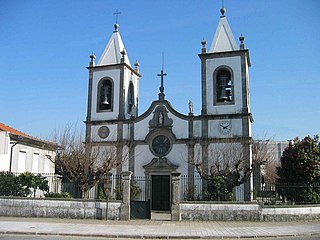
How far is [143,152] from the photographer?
81.7 ft

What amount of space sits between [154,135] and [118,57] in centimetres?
752

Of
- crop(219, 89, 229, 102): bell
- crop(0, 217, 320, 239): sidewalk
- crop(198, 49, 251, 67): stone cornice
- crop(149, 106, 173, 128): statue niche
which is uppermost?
crop(198, 49, 251, 67): stone cornice

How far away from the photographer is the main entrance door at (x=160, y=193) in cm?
2312

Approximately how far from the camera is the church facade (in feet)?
77.2

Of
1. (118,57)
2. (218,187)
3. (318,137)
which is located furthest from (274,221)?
(118,57)

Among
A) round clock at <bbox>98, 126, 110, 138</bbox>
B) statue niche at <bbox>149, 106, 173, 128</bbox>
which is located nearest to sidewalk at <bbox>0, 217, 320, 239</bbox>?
statue niche at <bbox>149, 106, 173, 128</bbox>

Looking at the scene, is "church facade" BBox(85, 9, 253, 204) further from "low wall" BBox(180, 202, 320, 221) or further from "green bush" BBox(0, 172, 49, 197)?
"green bush" BBox(0, 172, 49, 197)

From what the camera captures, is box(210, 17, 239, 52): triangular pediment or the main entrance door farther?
box(210, 17, 239, 52): triangular pediment

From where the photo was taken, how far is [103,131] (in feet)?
86.8

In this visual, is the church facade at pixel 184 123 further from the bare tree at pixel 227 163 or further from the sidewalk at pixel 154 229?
the sidewalk at pixel 154 229

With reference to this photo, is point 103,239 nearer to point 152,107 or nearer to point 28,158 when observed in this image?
A: point 152,107

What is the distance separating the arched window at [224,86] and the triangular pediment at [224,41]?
1.64 m

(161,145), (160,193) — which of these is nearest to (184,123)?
(161,145)

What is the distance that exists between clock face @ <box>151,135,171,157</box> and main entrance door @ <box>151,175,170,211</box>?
168 centimetres
